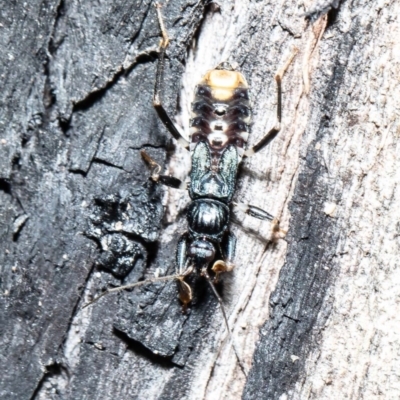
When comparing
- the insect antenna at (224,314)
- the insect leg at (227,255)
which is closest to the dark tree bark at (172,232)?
the insect antenna at (224,314)

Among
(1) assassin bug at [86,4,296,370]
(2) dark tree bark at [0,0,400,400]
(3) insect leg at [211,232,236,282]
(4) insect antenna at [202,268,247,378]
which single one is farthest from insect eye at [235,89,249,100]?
(4) insect antenna at [202,268,247,378]

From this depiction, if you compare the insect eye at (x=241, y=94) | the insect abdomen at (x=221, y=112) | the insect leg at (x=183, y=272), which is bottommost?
the insect leg at (x=183, y=272)

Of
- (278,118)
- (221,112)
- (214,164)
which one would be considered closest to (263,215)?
(214,164)

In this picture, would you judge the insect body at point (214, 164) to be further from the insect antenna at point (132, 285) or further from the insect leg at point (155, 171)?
the insect leg at point (155, 171)

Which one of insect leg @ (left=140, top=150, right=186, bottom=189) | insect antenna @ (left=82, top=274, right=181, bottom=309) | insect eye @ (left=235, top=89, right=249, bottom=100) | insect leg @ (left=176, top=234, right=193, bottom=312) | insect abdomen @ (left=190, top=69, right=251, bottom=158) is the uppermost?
→ insect eye @ (left=235, top=89, right=249, bottom=100)

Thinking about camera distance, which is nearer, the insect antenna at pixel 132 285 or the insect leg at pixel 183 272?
the insect antenna at pixel 132 285

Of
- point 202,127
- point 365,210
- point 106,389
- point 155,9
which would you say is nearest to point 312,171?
point 365,210

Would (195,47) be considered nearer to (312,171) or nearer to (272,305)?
(312,171)

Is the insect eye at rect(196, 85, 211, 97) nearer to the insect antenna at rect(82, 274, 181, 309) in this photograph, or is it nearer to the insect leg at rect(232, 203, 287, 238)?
the insect leg at rect(232, 203, 287, 238)
